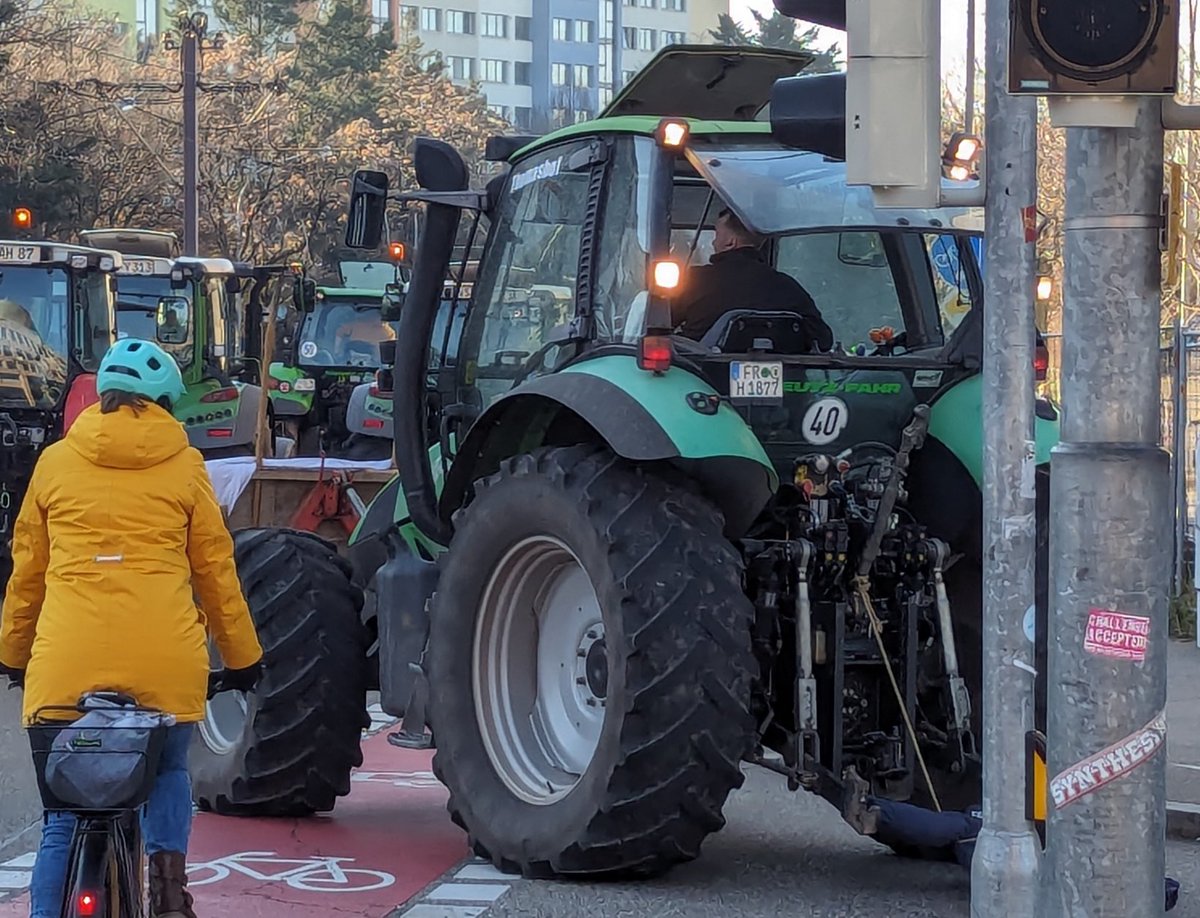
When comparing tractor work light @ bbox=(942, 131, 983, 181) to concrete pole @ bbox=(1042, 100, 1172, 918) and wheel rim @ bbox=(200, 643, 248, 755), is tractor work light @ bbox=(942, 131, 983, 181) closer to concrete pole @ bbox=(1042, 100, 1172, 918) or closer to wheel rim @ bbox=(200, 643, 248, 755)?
concrete pole @ bbox=(1042, 100, 1172, 918)

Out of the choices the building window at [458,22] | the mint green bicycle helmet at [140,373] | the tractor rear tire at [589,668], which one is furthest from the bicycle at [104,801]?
the building window at [458,22]

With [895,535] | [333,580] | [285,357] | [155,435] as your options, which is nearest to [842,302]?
[895,535]

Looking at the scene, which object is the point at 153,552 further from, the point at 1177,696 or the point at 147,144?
the point at 147,144

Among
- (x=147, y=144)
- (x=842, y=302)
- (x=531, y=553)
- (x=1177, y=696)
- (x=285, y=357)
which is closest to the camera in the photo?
(x=531, y=553)

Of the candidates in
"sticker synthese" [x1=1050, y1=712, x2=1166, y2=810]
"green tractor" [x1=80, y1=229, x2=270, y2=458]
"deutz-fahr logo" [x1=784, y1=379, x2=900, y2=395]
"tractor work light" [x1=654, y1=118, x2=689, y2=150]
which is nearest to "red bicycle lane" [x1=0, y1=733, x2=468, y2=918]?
"deutz-fahr logo" [x1=784, y1=379, x2=900, y2=395]

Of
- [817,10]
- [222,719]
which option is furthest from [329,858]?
[817,10]

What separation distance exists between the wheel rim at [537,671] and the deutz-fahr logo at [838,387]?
979mm

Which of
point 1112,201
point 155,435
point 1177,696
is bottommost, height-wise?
point 1177,696

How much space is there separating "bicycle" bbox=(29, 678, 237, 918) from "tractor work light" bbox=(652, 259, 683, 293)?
235 cm

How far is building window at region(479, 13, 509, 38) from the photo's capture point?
375ft

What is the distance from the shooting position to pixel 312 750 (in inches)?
336

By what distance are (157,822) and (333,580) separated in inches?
111

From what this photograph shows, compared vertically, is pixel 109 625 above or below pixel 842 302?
below

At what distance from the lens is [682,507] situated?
23.0 feet
